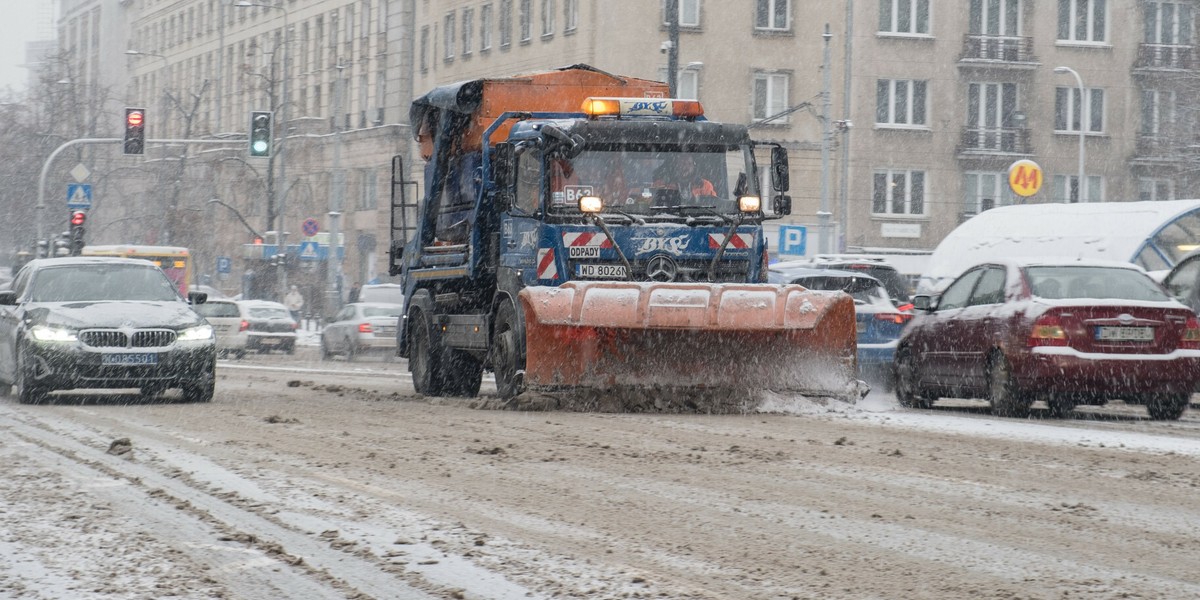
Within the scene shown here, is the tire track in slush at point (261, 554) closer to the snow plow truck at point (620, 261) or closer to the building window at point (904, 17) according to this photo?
the snow plow truck at point (620, 261)

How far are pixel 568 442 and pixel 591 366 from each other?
3308 mm

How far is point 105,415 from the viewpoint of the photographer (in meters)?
15.9

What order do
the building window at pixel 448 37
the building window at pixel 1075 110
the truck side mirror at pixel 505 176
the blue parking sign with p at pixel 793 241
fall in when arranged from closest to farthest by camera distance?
the truck side mirror at pixel 505 176 → the blue parking sign with p at pixel 793 241 → the building window at pixel 1075 110 → the building window at pixel 448 37

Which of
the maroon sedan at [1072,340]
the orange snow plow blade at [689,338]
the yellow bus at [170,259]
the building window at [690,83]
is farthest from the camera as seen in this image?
the building window at [690,83]

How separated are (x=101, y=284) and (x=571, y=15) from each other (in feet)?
143

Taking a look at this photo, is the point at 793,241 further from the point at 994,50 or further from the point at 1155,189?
the point at 1155,189

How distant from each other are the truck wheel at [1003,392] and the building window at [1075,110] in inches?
1873

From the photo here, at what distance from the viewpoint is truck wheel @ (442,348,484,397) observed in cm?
1950

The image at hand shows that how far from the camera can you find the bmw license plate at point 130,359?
1733 centimetres

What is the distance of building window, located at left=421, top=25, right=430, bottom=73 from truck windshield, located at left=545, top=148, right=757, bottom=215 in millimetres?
55588

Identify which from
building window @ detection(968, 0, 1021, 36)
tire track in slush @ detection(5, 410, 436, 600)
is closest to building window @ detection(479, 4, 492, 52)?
building window @ detection(968, 0, 1021, 36)

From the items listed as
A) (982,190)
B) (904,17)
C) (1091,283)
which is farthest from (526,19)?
(1091,283)

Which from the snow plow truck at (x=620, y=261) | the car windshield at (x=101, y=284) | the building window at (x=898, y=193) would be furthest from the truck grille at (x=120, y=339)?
the building window at (x=898, y=193)

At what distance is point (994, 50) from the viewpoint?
60.8 m
